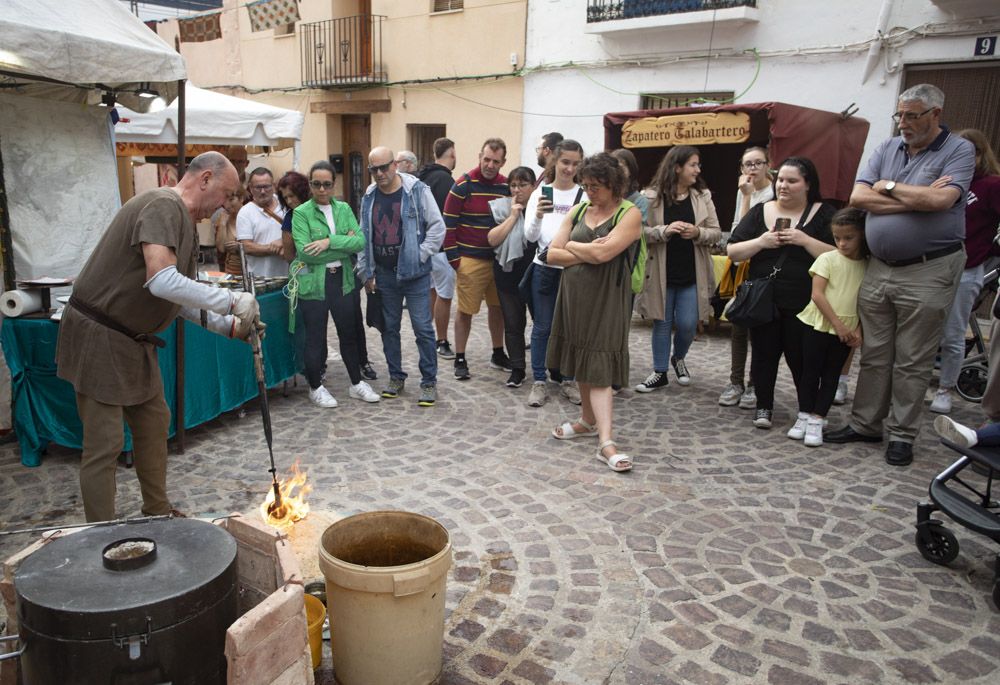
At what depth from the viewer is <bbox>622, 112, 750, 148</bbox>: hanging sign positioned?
8.71m

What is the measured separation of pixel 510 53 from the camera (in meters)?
14.0

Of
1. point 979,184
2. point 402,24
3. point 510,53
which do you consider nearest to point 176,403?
point 979,184

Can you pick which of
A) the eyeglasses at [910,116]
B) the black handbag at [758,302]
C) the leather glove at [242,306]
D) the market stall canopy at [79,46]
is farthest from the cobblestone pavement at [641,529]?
the market stall canopy at [79,46]

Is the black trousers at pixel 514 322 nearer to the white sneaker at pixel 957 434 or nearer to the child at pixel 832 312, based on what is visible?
the child at pixel 832 312

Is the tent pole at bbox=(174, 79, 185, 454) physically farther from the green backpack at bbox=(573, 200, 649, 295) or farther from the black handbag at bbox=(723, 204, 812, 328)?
the black handbag at bbox=(723, 204, 812, 328)

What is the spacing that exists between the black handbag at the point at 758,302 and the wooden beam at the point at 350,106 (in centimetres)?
1281

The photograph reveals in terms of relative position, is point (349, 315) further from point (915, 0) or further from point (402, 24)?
point (402, 24)

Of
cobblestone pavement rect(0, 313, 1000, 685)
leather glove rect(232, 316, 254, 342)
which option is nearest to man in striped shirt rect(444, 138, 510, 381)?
cobblestone pavement rect(0, 313, 1000, 685)

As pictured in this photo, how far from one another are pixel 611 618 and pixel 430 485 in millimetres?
1658

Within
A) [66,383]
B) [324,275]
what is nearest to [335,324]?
[324,275]

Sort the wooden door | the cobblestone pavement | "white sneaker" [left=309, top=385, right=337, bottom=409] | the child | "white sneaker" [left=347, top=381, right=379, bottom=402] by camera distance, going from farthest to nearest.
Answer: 1. the wooden door
2. "white sneaker" [left=347, top=381, right=379, bottom=402]
3. "white sneaker" [left=309, top=385, right=337, bottom=409]
4. the child
5. the cobblestone pavement

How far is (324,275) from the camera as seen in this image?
230 inches

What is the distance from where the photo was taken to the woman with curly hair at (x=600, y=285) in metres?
4.68

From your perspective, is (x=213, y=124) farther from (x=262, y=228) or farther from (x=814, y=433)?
(x=814, y=433)
